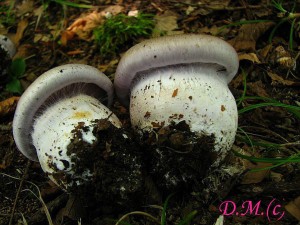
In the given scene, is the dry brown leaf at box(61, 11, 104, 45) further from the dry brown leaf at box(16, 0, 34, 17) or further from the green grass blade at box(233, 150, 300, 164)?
the green grass blade at box(233, 150, 300, 164)

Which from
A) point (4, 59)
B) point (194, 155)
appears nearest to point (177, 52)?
point (194, 155)

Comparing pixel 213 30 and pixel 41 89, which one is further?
pixel 213 30

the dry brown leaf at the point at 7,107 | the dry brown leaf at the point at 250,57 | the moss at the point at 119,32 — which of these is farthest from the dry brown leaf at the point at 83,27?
the dry brown leaf at the point at 250,57

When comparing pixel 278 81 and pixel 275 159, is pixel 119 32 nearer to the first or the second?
pixel 278 81

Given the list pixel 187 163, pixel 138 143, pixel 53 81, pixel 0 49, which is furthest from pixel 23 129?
pixel 0 49

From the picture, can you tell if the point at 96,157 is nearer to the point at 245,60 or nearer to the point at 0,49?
the point at 245,60

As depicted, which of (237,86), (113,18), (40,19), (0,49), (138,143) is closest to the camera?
(138,143)

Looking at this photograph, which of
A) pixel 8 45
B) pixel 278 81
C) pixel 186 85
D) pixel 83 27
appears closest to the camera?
pixel 186 85
